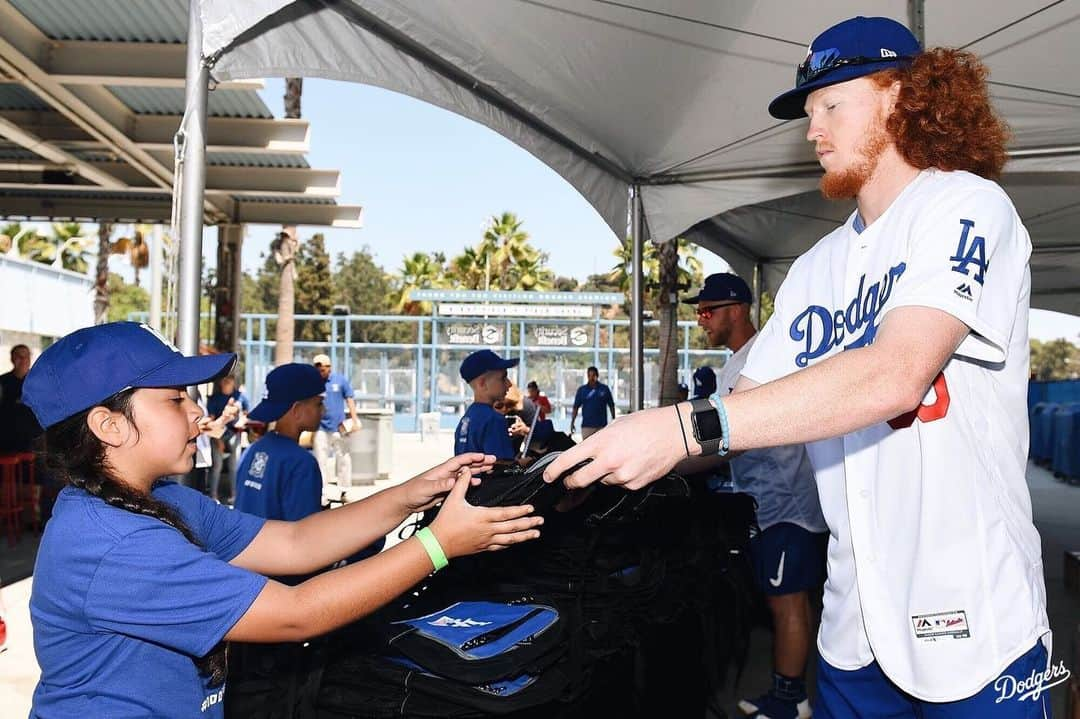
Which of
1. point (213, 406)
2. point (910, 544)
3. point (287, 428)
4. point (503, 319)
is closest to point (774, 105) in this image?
point (910, 544)

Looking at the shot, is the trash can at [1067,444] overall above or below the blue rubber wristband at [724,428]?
below

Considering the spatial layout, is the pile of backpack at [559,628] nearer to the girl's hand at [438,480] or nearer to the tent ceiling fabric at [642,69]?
the girl's hand at [438,480]

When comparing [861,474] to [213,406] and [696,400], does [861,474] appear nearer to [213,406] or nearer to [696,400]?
[696,400]

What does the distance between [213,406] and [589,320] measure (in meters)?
18.2

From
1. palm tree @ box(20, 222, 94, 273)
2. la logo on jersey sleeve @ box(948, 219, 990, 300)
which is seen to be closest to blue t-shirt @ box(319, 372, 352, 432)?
la logo on jersey sleeve @ box(948, 219, 990, 300)

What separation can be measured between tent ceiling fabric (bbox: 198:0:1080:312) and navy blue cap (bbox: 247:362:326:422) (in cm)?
149

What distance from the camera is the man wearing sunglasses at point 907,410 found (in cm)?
138

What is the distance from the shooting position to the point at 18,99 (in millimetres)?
8766

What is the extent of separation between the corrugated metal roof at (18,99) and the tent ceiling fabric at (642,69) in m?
5.73

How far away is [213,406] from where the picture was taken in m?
10.5

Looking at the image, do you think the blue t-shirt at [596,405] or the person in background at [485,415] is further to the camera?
the blue t-shirt at [596,405]

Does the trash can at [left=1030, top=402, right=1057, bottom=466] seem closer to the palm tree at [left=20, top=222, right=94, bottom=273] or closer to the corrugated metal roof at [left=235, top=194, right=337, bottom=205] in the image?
the corrugated metal roof at [left=235, top=194, right=337, bottom=205]

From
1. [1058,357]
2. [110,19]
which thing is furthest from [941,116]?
[1058,357]

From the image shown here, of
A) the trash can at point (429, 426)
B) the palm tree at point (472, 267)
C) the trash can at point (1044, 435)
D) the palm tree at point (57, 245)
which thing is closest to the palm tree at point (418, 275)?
the palm tree at point (472, 267)
